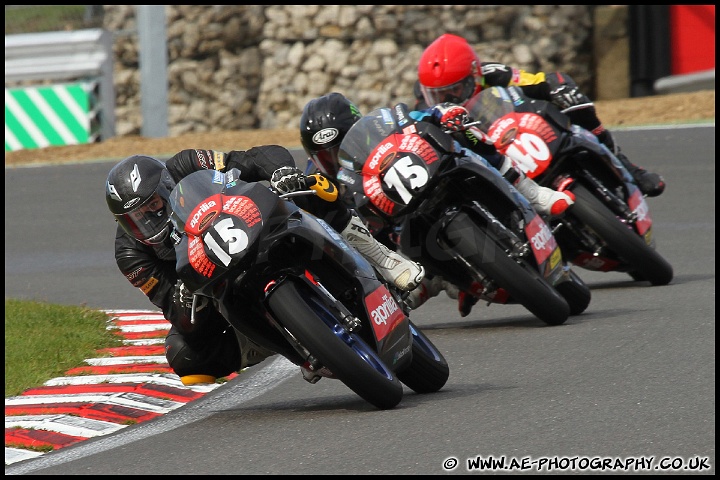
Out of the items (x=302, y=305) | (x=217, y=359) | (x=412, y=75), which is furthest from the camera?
(x=412, y=75)

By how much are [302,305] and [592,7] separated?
12825 millimetres

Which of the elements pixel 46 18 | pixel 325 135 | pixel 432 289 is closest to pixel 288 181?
pixel 325 135

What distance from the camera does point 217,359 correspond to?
20.2 ft

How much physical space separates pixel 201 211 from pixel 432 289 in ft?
9.17

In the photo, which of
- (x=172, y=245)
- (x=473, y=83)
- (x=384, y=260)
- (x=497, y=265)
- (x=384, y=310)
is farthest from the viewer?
(x=473, y=83)

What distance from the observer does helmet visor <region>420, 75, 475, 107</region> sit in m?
8.28

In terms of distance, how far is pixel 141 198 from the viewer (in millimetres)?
5852

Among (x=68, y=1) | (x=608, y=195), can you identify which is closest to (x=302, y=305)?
(x=608, y=195)

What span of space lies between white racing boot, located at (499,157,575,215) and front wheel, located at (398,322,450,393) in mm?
1868

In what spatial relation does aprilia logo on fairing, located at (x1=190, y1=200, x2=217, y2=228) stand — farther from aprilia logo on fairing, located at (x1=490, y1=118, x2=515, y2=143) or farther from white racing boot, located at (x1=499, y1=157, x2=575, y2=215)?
aprilia logo on fairing, located at (x1=490, y1=118, x2=515, y2=143)

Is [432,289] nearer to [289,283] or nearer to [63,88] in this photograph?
[289,283]

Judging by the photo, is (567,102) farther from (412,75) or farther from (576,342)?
(412,75)

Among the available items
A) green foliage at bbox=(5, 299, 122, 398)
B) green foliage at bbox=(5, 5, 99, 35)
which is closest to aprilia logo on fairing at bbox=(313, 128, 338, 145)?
green foliage at bbox=(5, 299, 122, 398)

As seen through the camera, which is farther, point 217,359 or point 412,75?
point 412,75
